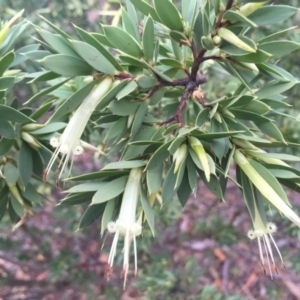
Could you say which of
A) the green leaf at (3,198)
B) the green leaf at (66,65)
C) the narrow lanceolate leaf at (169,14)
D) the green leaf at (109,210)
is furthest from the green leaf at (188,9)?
the green leaf at (3,198)

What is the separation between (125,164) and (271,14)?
0.23 metres

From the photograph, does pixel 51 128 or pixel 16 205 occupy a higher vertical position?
pixel 51 128

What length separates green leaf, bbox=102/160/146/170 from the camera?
0.47m

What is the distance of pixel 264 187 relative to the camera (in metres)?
0.46

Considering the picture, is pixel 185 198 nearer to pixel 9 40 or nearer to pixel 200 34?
pixel 200 34

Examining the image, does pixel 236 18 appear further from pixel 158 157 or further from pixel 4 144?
pixel 4 144

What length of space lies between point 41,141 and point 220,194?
269 mm

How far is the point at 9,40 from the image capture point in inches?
22.8

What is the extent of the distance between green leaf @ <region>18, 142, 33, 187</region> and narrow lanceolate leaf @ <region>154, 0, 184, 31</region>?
0.26 m

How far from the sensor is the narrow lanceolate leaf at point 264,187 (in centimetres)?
44

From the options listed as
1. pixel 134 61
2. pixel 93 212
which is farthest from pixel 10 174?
pixel 134 61

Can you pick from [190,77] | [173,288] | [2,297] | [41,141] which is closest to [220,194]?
[190,77]

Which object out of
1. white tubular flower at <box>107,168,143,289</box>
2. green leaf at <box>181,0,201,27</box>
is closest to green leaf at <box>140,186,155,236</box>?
white tubular flower at <box>107,168,143,289</box>

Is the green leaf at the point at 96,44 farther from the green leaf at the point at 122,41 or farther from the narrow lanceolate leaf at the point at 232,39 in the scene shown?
the narrow lanceolate leaf at the point at 232,39
